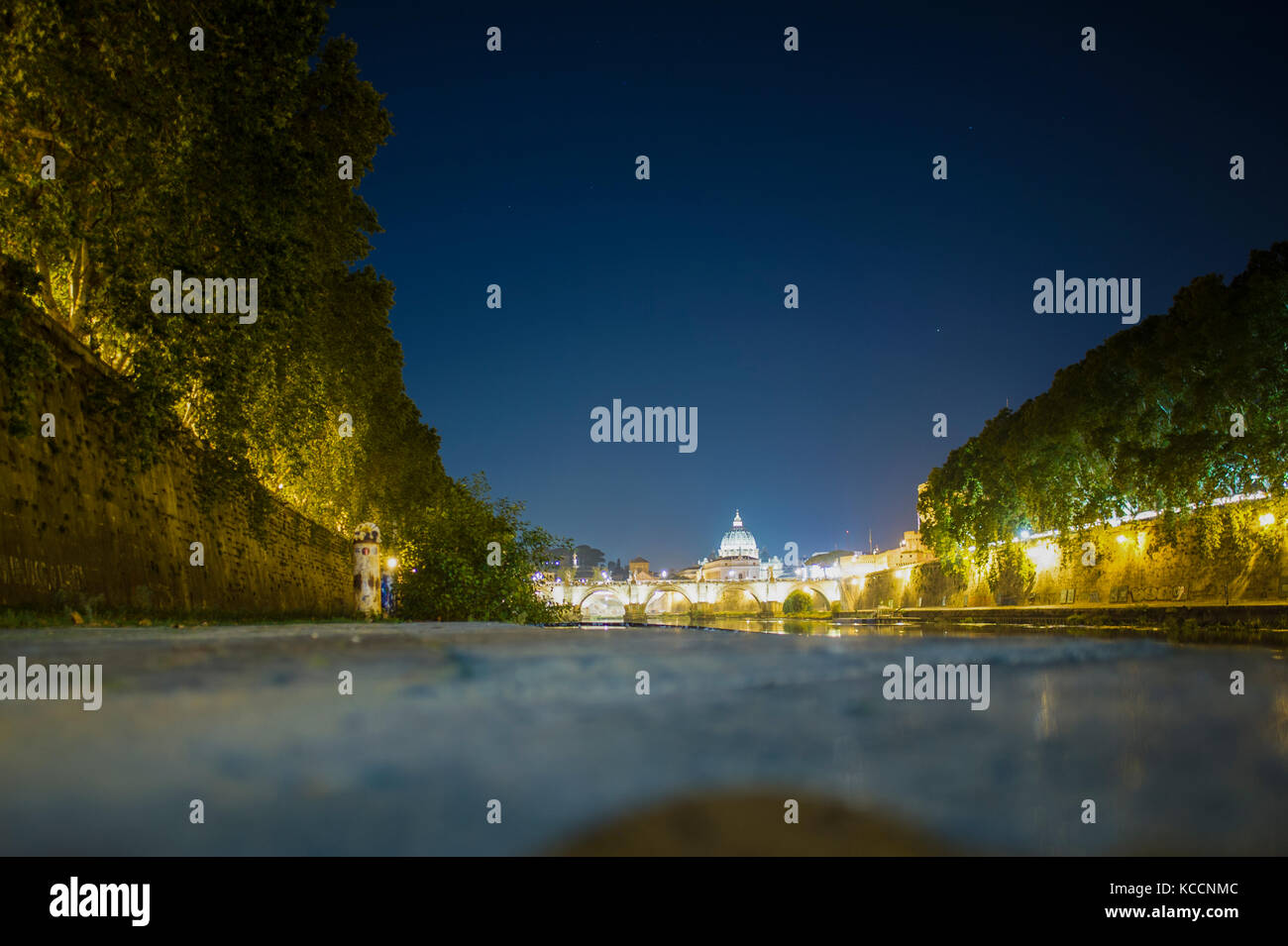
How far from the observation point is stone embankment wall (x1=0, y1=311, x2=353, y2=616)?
332 inches

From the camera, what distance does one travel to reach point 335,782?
47.3 inches

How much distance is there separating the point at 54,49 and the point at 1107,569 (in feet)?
137

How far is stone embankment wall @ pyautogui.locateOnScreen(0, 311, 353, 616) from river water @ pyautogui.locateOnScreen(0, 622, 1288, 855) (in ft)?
25.8

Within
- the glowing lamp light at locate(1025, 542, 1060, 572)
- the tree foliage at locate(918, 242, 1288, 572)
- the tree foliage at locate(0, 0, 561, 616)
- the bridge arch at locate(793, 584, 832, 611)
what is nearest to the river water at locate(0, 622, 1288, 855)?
the tree foliage at locate(0, 0, 561, 616)

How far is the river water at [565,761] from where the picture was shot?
1.08 m

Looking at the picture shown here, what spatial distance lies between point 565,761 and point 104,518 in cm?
1146

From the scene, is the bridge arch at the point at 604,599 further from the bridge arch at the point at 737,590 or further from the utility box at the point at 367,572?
the utility box at the point at 367,572

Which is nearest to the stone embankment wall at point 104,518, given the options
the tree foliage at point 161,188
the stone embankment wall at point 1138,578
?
the tree foliage at point 161,188

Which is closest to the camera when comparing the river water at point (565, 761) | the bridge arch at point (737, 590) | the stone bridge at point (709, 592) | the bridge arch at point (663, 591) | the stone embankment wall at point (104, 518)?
the river water at point (565, 761)

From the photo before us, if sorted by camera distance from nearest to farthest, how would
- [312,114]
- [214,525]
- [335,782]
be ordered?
[335,782] < [214,525] < [312,114]

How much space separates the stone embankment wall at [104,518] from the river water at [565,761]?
7.87m
